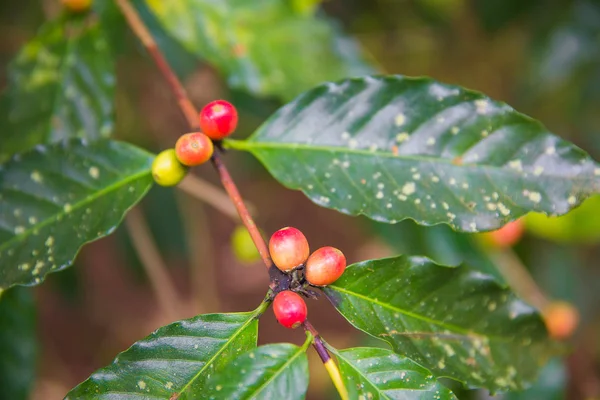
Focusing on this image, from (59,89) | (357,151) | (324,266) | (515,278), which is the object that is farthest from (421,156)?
(515,278)

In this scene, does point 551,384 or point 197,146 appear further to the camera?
point 551,384

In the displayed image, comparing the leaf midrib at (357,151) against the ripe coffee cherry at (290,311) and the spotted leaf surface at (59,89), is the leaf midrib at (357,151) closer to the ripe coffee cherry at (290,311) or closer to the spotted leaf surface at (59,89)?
the ripe coffee cherry at (290,311)

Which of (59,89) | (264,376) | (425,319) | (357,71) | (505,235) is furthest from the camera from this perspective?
(505,235)

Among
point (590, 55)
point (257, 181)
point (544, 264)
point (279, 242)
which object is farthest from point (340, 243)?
point (279, 242)

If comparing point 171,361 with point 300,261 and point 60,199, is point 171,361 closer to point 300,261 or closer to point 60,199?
point 300,261

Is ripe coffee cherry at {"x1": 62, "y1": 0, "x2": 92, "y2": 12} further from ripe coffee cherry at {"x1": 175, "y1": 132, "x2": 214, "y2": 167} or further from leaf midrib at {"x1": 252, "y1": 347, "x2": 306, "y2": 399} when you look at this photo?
leaf midrib at {"x1": 252, "y1": 347, "x2": 306, "y2": 399}

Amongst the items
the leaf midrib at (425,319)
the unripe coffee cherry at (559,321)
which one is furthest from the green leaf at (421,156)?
the unripe coffee cherry at (559,321)

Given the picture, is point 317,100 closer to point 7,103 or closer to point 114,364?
point 114,364
